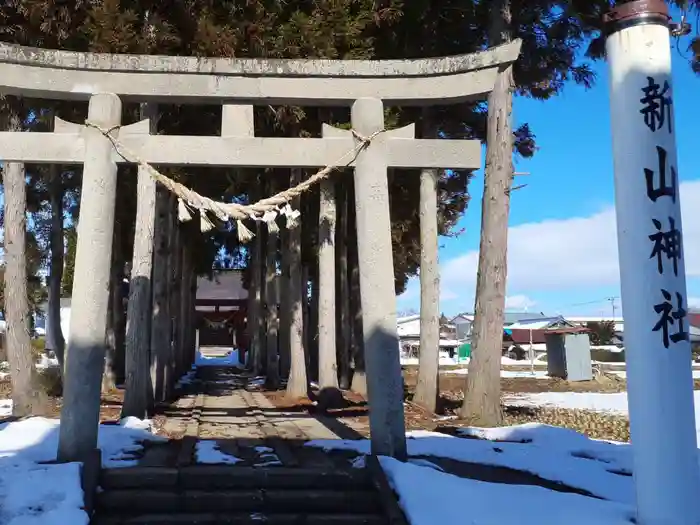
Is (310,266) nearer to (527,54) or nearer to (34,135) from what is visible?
(527,54)

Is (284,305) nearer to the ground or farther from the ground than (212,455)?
farther from the ground

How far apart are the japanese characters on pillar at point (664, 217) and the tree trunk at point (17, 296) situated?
8854 millimetres

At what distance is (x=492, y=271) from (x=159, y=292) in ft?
19.5

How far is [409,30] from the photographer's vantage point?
38.3ft

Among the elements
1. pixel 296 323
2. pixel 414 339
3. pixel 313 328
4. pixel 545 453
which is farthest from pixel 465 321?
pixel 545 453

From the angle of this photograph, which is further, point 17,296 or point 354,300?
point 354,300

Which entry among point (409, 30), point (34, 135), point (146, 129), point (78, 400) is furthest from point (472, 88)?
point (409, 30)

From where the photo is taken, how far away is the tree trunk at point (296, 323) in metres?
12.4

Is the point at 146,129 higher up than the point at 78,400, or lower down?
higher up

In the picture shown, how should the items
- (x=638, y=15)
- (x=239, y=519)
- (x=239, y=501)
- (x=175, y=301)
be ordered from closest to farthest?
(x=638, y=15) < (x=239, y=519) < (x=239, y=501) < (x=175, y=301)

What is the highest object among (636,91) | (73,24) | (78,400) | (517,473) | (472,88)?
(73,24)

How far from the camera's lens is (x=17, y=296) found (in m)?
10.1

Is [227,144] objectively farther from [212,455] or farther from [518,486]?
[518,486]

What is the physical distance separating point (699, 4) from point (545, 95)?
309 cm
